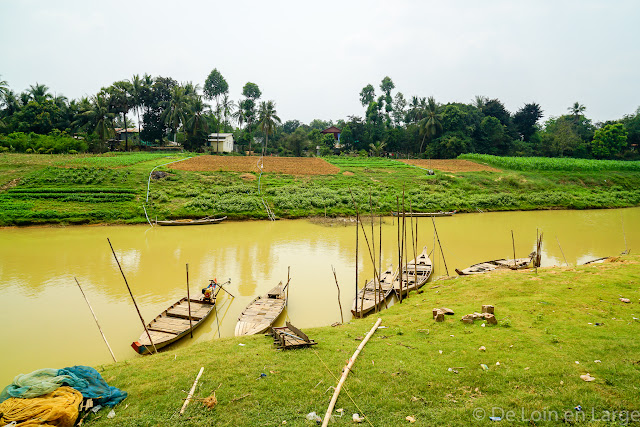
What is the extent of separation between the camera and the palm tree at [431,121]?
52.8m

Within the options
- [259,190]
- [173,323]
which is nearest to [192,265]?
[173,323]

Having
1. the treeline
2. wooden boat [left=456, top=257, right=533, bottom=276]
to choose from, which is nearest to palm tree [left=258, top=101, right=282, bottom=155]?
the treeline

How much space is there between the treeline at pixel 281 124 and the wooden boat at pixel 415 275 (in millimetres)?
36803

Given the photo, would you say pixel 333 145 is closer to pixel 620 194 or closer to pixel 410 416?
pixel 620 194

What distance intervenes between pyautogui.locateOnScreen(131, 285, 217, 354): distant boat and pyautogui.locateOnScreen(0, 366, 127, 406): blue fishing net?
7.22 ft

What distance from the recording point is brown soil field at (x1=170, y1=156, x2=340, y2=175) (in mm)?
35188

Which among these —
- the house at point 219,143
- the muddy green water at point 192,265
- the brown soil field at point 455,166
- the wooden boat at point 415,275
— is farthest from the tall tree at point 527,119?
the wooden boat at point 415,275

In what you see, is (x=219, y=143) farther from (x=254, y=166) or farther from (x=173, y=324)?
(x=173, y=324)

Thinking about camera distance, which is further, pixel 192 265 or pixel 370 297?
pixel 192 265

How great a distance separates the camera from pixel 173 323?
931 centimetres

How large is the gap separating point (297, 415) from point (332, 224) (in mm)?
20000

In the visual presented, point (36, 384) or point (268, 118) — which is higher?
point (268, 118)

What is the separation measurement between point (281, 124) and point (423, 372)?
163 ft

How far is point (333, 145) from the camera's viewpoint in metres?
57.8
